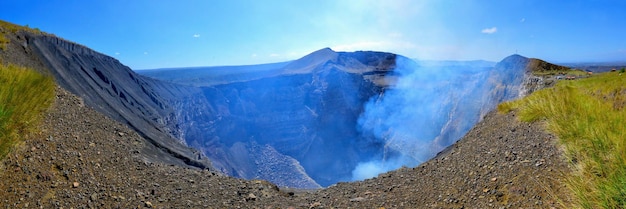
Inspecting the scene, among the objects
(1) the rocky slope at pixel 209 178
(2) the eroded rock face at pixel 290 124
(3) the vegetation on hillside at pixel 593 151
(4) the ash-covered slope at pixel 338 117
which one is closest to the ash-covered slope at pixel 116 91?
(1) the rocky slope at pixel 209 178

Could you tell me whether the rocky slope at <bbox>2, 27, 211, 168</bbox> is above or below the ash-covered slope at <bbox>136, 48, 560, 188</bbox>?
above

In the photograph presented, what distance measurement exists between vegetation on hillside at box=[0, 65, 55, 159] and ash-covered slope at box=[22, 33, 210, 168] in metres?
4.03

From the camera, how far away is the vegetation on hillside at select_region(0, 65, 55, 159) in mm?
5898

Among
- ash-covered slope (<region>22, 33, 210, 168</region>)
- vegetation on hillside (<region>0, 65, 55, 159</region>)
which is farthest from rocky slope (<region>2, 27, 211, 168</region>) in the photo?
vegetation on hillside (<region>0, 65, 55, 159</region>)

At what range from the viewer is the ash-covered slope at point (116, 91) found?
16391 millimetres

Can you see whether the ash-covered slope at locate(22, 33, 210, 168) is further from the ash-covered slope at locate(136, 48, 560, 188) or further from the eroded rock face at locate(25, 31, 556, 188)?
the ash-covered slope at locate(136, 48, 560, 188)

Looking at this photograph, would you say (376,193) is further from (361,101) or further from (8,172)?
(361,101)

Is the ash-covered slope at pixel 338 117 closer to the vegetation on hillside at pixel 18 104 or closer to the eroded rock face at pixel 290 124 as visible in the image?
the eroded rock face at pixel 290 124

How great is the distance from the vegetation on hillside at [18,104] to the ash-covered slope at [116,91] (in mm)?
4028

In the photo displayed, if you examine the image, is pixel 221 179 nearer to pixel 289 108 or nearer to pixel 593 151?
pixel 593 151

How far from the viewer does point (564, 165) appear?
205 inches

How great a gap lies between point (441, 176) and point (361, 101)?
59.8 meters

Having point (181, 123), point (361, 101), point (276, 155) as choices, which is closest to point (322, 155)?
point (276, 155)

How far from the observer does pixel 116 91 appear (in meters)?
25.3
